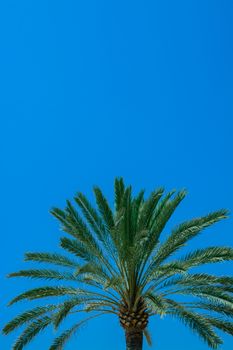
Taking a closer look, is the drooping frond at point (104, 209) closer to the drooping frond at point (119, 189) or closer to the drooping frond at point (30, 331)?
the drooping frond at point (119, 189)

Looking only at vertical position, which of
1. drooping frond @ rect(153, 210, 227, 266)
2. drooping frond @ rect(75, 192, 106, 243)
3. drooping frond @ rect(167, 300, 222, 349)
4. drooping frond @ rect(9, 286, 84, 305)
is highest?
drooping frond @ rect(75, 192, 106, 243)

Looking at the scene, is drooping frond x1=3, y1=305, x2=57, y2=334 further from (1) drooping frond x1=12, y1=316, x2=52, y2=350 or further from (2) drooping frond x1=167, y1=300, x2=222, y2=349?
(2) drooping frond x1=167, y1=300, x2=222, y2=349

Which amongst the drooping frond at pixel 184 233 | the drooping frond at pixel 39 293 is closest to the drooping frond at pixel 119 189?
the drooping frond at pixel 184 233

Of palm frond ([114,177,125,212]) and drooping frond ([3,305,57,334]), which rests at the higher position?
palm frond ([114,177,125,212])

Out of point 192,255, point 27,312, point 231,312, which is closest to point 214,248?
point 192,255

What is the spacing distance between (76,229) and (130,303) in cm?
350

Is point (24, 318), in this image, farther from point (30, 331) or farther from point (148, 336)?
point (148, 336)

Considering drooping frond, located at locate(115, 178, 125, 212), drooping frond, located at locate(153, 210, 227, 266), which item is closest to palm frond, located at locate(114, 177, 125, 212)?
drooping frond, located at locate(115, 178, 125, 212)

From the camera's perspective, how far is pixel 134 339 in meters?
24.5

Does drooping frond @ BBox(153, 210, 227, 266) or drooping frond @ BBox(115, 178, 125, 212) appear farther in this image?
drooping frond @ BBox(115, 178, 125, 212)

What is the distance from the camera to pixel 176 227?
23.7 meters

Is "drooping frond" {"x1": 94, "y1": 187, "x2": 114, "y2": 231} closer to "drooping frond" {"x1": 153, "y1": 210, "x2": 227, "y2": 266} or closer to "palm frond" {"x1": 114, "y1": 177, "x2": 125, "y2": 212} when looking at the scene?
"palm frond" {"x1": 114, "y1": 177, "x2": 125, "y2": 212}

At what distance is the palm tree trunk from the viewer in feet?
80.1

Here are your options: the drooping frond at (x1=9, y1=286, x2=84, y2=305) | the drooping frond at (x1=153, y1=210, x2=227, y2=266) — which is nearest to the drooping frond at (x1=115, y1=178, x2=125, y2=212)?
the drooping frond at (x1=153, y1=210, x2=227, y2=266)
